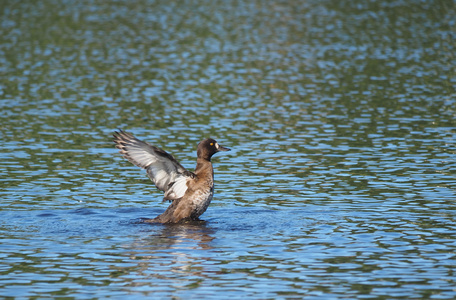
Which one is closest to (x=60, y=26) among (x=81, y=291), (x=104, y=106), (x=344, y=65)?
(x=344, y=65)

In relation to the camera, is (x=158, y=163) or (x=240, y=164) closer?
(x=158, y=163)

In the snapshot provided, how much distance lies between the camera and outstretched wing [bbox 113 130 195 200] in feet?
57.0

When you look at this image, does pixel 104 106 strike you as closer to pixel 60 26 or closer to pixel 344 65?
pixel 344 65

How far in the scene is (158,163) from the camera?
58.5 feet

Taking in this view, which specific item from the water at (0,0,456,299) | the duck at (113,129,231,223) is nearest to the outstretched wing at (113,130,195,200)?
the duck at (113,129,231,223)

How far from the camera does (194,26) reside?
65125mm

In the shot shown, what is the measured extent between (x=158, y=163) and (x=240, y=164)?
22.2 feet

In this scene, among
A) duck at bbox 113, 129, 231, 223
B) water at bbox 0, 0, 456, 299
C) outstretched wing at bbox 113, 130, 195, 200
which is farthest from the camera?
duck at bbox 113, 129, 231, 223

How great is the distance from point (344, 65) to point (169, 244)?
100ft

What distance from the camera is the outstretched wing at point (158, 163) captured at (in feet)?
57.0

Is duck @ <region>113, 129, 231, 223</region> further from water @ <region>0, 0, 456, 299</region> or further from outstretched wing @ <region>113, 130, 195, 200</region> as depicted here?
water @ <region>0, 0, 456, 299</region>

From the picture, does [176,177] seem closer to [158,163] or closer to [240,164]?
[158,163]

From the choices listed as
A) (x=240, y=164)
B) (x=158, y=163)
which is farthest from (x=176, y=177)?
(x=240, y=164)

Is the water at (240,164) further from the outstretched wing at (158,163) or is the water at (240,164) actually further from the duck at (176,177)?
the outstretched wing at (158,163)
